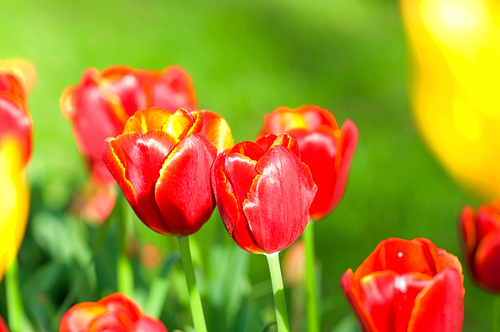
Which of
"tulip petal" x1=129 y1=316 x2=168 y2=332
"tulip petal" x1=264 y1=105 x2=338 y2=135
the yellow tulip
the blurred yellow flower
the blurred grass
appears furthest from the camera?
the blurred grass

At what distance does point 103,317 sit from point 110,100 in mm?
277

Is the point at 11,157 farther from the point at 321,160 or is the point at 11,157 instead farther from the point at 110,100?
the point at 321,160

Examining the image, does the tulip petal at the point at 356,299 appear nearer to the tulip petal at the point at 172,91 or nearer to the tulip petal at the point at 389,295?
the tulip petal at the point at 389,295

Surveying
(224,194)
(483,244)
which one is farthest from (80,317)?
(483,244)

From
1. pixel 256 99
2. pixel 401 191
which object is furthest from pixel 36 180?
pixel 256 99

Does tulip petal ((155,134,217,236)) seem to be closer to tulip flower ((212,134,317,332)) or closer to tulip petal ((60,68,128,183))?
tulip flower ((212,134,317,332))

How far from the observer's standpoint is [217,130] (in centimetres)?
42

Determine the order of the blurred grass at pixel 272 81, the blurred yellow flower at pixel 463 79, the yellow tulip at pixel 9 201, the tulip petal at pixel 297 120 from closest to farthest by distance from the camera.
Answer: the yellow tulip at pixel 9 201 < the tulip petal at pixel 297 120 < the blurred yellow flower at pixel 463 79 < the blurred grass at pixel 272 81

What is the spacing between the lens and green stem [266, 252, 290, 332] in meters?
0.39

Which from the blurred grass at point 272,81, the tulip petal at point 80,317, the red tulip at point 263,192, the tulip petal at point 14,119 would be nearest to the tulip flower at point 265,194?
the red tulip at point 263,192

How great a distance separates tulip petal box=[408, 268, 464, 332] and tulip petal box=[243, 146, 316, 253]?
0.09 m

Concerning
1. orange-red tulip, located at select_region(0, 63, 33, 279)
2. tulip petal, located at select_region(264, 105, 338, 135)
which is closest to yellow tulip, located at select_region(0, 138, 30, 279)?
orange-red tulip, located at select_region(0, 63, 33, 279)

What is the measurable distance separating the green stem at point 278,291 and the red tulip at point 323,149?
12cm

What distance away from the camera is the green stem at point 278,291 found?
39 cm
